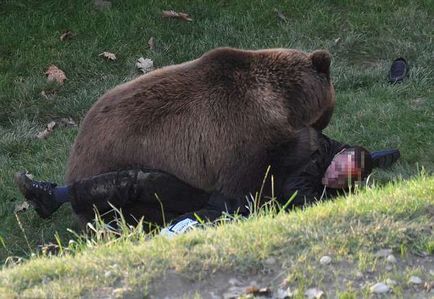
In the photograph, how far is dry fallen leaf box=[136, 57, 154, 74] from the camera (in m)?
10.5

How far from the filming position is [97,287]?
3867 mm

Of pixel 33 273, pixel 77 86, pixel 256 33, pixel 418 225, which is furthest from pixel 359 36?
pixel 33 273

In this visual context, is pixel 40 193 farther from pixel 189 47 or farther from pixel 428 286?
pixel 189 47

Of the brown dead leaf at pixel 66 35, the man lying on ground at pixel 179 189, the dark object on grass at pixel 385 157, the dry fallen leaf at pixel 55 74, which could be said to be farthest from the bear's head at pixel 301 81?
the brown dead leaf at pixel 66 35

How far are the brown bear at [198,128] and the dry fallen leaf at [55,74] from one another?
163 inches

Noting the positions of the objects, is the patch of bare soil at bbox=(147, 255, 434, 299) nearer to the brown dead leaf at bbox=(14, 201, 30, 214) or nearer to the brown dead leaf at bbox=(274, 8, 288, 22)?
the brown dead leaf at bbox=(14, 201, 30, 214)

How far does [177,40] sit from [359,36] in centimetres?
251

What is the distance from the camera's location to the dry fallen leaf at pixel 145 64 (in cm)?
1050

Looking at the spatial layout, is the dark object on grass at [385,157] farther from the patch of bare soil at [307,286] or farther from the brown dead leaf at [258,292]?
the brown dead leaf at [258,292]

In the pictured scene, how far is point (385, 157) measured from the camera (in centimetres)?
751

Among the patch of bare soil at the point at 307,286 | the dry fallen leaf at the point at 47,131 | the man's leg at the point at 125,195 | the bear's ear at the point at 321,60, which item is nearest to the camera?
the patch of bare soil at the point at 307,286

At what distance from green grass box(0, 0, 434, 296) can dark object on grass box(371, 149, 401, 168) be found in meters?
0.87

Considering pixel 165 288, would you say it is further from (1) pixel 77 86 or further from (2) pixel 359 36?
(2) pixel 359 36

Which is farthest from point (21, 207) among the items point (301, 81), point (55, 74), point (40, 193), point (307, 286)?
point (307, 286)
